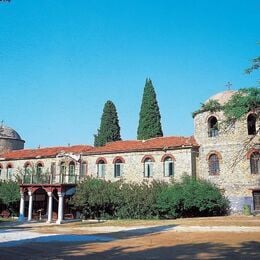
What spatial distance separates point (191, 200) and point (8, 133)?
3165 centimetres

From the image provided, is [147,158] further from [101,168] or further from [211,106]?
[211,106]

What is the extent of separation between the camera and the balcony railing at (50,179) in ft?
109

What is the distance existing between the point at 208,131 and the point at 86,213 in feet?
43.0

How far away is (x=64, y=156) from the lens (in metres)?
37.4

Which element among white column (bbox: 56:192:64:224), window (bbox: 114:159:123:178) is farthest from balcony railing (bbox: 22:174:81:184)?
window (bbox: 114:159:123:178)

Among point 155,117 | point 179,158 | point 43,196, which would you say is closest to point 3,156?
point 43,196

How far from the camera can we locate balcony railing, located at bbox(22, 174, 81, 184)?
33094 millimetres

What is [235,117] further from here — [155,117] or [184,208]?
[155,117]

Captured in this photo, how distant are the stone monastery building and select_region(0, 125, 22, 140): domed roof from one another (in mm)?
13741

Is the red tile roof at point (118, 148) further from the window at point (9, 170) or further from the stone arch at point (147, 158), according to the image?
the window at point (9, 170)

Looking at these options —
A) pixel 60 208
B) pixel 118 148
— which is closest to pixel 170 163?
pixel 118 148

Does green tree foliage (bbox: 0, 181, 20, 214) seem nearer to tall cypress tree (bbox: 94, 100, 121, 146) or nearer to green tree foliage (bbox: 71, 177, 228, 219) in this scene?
green tree foliage (bbox: 71, 177, 228, 219)

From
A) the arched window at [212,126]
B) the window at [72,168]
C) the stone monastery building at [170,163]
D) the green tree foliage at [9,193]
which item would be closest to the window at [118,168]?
the stone monastery building at [170,163]

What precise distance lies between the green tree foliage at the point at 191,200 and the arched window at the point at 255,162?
3.31 meters
